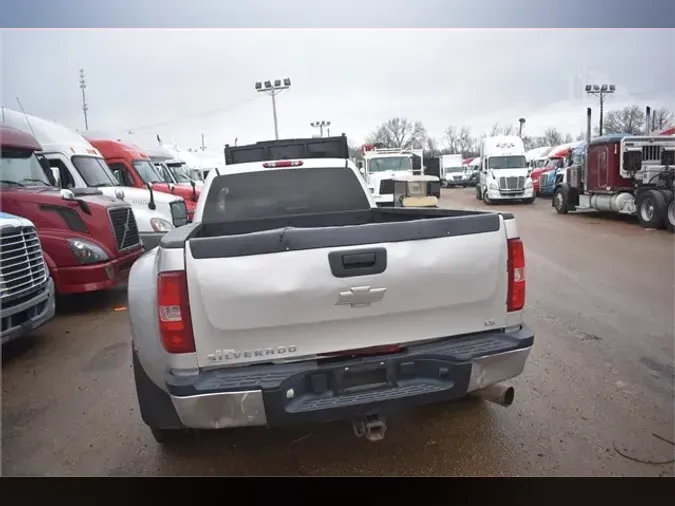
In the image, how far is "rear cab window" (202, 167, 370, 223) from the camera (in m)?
4.76

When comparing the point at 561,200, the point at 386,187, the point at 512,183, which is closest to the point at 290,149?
the point at 386,187

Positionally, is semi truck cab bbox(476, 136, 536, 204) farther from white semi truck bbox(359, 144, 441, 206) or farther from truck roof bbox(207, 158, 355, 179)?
truck roof bbox(207, 158, 355, 179)

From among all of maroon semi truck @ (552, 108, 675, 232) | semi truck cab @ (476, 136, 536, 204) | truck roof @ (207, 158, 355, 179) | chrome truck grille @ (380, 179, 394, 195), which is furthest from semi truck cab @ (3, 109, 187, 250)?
semi truck cab @ (476, 136, 536, 204)

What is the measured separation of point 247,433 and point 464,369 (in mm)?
1548

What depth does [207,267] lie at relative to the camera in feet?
8.23

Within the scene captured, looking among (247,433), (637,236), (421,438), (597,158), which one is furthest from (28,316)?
(597,158)

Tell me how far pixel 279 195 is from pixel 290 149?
4.45m

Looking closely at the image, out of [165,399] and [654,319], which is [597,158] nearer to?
[654,319]

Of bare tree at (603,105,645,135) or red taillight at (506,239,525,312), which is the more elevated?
bare tree at (603,105,645,135)

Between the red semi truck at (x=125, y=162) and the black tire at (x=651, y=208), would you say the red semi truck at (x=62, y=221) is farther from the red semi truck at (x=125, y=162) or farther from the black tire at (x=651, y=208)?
the black tire at (x=651, y=208)

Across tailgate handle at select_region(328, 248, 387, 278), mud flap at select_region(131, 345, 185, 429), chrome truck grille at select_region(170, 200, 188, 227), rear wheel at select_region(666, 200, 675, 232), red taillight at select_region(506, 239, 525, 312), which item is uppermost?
chrome truck grille at select_region(170, 200, 188, 227)

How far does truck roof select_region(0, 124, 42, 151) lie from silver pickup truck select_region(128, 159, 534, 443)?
4989mm

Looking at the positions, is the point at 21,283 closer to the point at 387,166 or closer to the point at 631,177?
the point at 631,177

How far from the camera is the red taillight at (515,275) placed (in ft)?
9.65
